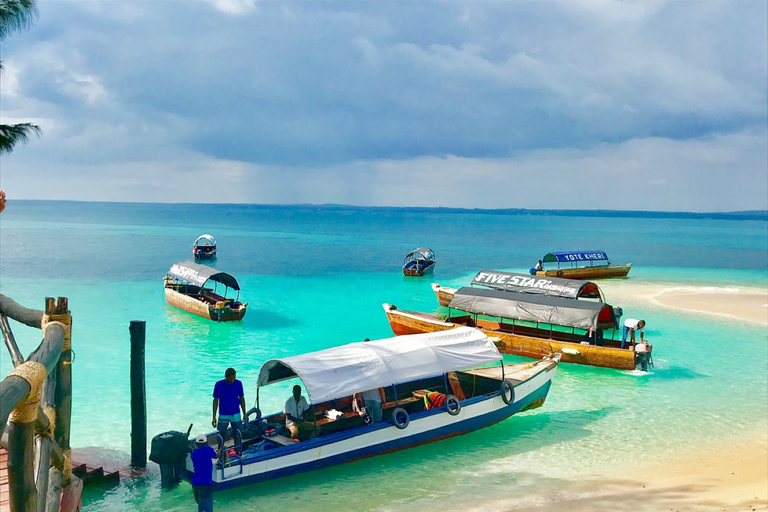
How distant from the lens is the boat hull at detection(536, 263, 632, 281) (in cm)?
5438

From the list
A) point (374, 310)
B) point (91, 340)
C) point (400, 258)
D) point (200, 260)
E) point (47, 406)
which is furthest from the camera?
point (400, 258)

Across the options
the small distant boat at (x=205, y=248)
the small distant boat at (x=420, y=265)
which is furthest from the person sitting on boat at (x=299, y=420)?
the small distant boat at (x=205, y=248)

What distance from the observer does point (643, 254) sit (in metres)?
104

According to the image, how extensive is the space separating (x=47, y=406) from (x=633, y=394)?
2090 centimetres

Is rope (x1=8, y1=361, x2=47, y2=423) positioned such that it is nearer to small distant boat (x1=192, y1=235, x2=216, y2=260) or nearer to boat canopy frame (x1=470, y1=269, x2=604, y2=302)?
boat canopy frame (x1=470, y1=269, x2=604, y2=302)

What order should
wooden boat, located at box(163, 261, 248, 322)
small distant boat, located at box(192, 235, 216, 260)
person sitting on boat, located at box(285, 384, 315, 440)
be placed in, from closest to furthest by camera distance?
person sitting on boat, located at box(285, 384, 315, 440)
wooden boat, located at box(163, 261, 248, 322)
small distant boat, located at box(192, 235, 216, 260)

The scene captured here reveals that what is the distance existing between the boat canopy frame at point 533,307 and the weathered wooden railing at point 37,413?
70.2ft

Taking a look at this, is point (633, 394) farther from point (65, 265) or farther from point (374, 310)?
point (65, 265)

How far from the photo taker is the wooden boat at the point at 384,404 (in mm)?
13500

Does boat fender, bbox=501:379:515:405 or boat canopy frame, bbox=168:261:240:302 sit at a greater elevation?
boat canopy frame, bbox=168:261:240:302

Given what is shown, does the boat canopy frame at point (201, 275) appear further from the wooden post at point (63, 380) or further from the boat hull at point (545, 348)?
the wooden post at point (63, 380)

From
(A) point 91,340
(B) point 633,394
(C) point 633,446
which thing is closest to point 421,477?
(C) point 633,446

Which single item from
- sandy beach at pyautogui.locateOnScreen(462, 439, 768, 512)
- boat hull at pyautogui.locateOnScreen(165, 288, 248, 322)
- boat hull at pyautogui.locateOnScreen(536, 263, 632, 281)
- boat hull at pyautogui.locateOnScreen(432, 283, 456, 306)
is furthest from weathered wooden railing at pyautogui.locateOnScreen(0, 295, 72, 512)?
boat hull at pyautogui.locateOnScreen(536, 263, 632, 281)

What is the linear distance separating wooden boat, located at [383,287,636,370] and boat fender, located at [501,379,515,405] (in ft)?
22.0
